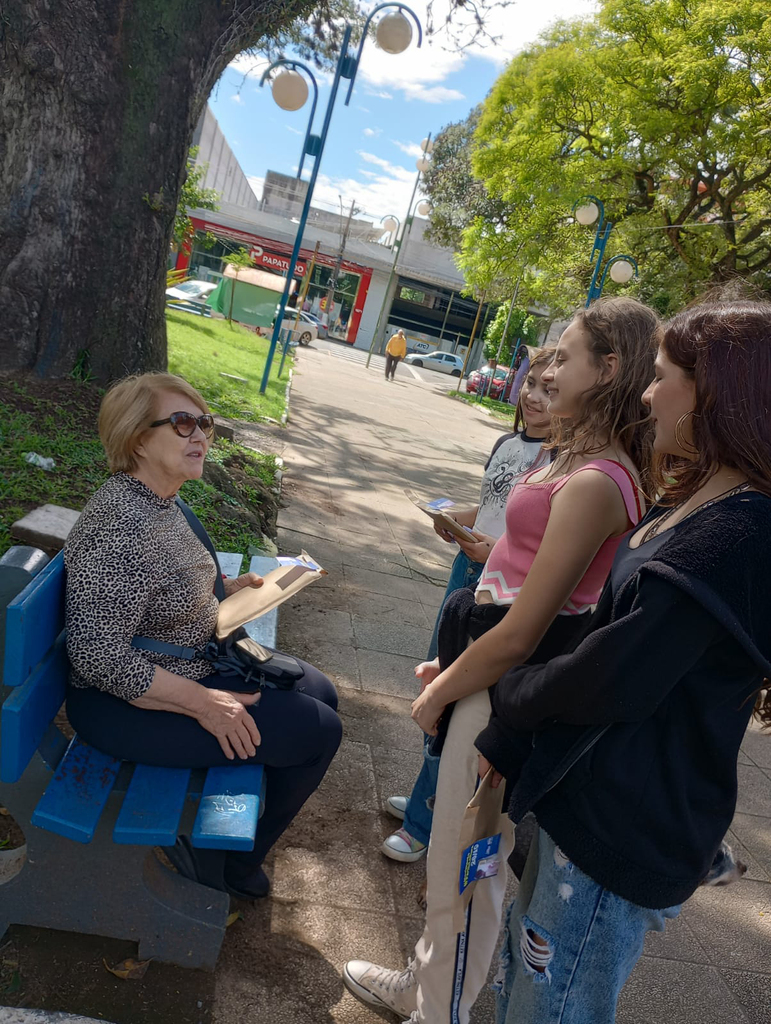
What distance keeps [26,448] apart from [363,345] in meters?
45.5

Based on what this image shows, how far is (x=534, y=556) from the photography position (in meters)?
1.96

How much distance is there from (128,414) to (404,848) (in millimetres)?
1814

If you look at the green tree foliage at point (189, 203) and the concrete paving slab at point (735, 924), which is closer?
the concrete paving slab at point (735, 924)

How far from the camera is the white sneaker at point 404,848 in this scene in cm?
296

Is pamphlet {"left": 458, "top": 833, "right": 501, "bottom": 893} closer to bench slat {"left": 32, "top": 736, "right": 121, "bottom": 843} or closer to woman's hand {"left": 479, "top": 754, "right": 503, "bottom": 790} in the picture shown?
woman's hand {"left": 479, "top": 754, "right": 503, "bottom": 790}

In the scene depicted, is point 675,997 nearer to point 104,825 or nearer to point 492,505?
point 492,505

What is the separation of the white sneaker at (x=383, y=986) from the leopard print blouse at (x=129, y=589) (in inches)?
37.9

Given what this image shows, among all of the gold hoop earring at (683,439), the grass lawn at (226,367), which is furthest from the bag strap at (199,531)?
the grass lawn at (226,367)

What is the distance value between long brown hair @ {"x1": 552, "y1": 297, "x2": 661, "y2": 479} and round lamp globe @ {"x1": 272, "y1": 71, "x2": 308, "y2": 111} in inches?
382

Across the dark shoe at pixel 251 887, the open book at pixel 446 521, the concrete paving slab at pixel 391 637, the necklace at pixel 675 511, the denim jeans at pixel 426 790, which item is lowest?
the concrete paving slab at pixel 391 637

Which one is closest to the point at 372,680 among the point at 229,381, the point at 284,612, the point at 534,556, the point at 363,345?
the point at 284,612

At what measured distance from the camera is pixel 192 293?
32219mm

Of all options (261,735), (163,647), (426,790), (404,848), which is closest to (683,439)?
(261,735)

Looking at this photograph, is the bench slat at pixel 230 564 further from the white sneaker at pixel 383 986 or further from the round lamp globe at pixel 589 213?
the round lamp globe at pixel 589 213
